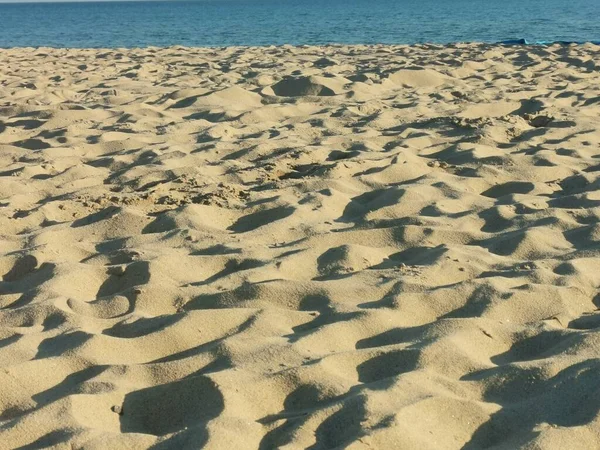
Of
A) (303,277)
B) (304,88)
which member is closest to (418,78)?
(304,88)

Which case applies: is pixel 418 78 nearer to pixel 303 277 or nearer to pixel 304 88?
pixel 304 88

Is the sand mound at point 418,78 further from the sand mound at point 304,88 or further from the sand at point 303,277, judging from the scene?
the sand at point 303,277

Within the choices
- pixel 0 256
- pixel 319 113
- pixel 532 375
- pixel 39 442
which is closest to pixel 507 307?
pixel 532 375

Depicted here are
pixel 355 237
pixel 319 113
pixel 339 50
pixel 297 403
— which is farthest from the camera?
pixel 339 50

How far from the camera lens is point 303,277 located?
323 cm

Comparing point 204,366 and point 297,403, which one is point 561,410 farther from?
point 204,366

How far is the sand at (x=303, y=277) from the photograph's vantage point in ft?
7.16

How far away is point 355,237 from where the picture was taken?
362cm

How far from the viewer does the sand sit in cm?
218

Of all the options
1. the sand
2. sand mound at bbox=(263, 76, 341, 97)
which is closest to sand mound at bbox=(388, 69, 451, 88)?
sand mound at bbox=(263, 76, 341, 97)

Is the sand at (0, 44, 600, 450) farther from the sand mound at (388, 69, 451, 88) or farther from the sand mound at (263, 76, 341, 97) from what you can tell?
the sand mound at (388, 69, 451, 88)

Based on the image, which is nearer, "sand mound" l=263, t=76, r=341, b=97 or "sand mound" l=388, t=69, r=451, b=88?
"sand mound" l=263, t=76, r=341, b=97

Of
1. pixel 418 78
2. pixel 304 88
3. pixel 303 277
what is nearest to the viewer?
pixel 303 277

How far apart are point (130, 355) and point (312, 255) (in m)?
1.07
